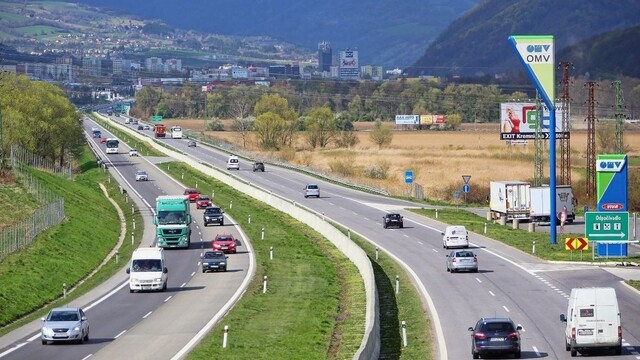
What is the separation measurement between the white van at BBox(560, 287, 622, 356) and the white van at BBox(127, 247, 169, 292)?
24.6m

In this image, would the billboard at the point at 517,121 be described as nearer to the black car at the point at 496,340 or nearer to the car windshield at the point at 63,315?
the car windshield at the point at 63,315

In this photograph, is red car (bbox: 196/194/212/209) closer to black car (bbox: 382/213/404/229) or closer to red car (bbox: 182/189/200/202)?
red car (bbox: 182/189/200/202)

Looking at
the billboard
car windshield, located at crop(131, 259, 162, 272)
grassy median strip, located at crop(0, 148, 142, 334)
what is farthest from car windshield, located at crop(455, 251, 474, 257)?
the billboard

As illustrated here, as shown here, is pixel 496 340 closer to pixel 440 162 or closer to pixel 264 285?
pixel 264 285

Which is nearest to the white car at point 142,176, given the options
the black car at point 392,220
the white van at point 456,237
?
the black car at point 392,220

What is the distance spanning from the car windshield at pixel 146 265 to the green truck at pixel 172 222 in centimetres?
1769

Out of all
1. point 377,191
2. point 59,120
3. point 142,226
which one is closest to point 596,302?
point 142,226

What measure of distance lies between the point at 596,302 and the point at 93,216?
59945 millimetres

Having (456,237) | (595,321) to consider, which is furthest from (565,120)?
(595,321)

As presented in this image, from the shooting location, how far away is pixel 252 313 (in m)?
47.1

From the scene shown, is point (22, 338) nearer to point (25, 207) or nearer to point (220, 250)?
point (220, 250)

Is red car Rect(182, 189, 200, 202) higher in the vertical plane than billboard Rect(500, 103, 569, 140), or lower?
lower

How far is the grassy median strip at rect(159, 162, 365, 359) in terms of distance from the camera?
1508 inches

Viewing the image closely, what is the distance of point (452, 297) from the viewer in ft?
171
